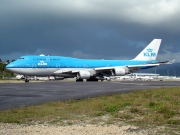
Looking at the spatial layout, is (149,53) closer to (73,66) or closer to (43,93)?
(73,66)

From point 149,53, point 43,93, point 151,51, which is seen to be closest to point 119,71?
point 149,53

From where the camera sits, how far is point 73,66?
149 feet

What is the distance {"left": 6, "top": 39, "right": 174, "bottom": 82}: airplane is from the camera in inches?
1668

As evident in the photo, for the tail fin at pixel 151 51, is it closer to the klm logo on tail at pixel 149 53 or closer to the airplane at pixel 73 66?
the klm logo on tail at pixel 149 53

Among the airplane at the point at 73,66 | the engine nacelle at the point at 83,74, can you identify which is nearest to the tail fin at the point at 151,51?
the airplane at the point at 73,66

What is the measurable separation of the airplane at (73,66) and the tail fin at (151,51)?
1.39 meters

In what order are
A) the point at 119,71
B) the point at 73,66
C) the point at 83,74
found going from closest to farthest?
the point at 83,74, the point at 73,66, the point at 119,71

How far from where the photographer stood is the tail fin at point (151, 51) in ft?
179

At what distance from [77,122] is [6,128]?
190 cm

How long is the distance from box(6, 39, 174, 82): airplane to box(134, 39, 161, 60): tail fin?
1394 mm

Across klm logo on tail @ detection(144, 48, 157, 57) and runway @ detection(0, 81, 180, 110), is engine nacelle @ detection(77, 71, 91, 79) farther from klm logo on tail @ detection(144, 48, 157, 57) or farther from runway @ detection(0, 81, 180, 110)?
runway @ detection(0, 81, 180, 110)

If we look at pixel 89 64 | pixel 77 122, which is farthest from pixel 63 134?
pixel 89 64

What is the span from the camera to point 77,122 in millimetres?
7363

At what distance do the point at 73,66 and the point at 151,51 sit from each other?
18.8m
